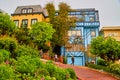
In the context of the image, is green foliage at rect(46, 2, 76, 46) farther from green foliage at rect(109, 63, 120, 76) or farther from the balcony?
green foliage at rect(109, 63, 120, 76)

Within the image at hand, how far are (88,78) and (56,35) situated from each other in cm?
1911

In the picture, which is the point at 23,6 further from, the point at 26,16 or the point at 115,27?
the point at 115,27

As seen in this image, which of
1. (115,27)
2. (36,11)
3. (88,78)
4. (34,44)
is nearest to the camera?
(88,78)

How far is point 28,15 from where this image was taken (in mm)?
52594

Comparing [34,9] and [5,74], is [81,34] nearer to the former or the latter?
[34,9]

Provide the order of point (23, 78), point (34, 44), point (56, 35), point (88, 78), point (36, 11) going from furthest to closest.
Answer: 1. point (36, 11)
2. point (56, 35)
3. point (34, 44)
4. point (88, 78)
5. point (23, 78)

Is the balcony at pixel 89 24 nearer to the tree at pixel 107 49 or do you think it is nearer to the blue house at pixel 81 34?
the blue house at pixel 81 34

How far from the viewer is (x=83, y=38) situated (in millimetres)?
52781

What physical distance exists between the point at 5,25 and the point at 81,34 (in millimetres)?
22939

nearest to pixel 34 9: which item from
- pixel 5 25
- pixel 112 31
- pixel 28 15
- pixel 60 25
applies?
pixel 28 15

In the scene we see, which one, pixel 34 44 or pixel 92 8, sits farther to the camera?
pixel 92 8

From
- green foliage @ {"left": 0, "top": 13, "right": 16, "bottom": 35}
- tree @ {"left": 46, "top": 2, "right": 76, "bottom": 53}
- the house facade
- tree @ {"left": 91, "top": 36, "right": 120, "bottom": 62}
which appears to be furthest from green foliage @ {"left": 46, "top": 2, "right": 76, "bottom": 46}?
green foliage @ {"left": 0, "top": 13, "right": 16, "bottom": 35}

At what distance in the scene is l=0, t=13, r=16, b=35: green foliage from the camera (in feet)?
106

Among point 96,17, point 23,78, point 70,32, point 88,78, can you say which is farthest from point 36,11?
point 23,78
